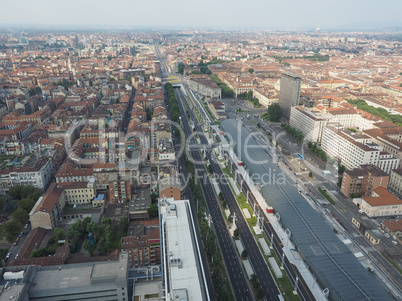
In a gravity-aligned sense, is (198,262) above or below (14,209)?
above

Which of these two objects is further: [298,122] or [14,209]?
[298,122]

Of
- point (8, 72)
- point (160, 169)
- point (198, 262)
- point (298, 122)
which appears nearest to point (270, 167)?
point (160, 169)

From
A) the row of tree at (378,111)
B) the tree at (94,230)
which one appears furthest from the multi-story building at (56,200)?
the row of tree at (378,111)

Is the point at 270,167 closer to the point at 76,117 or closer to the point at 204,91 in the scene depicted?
the point at 76,117

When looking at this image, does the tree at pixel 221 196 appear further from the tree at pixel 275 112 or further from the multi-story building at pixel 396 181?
the tree at pixel 275 112

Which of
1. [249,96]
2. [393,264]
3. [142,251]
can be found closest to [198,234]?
[142,251]

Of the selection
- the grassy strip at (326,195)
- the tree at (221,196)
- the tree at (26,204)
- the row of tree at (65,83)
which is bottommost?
the grassy strip at (326,195)

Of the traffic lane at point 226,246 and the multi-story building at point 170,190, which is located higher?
the multi-story building at point 170,190
